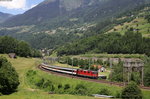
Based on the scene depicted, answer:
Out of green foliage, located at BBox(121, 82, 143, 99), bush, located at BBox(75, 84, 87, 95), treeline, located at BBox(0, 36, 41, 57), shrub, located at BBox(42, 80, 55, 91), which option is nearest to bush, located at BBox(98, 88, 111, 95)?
bush, located at BBox(75, 84, 87, 95)

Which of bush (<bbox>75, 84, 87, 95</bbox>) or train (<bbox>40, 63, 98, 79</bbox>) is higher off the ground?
train (<bbox>40, 63, 98, 79</bbox>)

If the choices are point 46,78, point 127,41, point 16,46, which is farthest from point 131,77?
point 127,41

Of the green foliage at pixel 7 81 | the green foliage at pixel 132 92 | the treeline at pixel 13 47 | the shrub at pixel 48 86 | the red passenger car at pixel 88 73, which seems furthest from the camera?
the treeline at pixel 13 47

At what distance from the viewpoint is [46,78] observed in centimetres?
9538

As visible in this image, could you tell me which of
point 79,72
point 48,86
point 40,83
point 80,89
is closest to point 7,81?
point 48,86

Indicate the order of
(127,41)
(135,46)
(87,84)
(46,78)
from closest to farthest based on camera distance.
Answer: (87,84), (46,78), (135,46), (127,41)

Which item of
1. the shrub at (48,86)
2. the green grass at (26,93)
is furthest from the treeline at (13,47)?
the shrub at (48,86)

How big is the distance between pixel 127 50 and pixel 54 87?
114565 mm

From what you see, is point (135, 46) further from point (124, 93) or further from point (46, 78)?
point (124, 93)

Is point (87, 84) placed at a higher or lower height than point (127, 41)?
lower

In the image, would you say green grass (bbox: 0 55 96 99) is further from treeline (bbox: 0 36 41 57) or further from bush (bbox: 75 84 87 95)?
treeline (bbox: 0 36 41 57)

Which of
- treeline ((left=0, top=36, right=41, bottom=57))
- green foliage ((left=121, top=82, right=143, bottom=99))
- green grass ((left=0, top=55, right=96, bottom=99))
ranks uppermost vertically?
treeline ((left=0, top=36, right=41, bottom=57))

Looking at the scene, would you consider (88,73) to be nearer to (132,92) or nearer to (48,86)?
(48,86)

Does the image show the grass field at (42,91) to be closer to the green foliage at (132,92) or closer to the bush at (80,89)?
the bush at (80,89)
